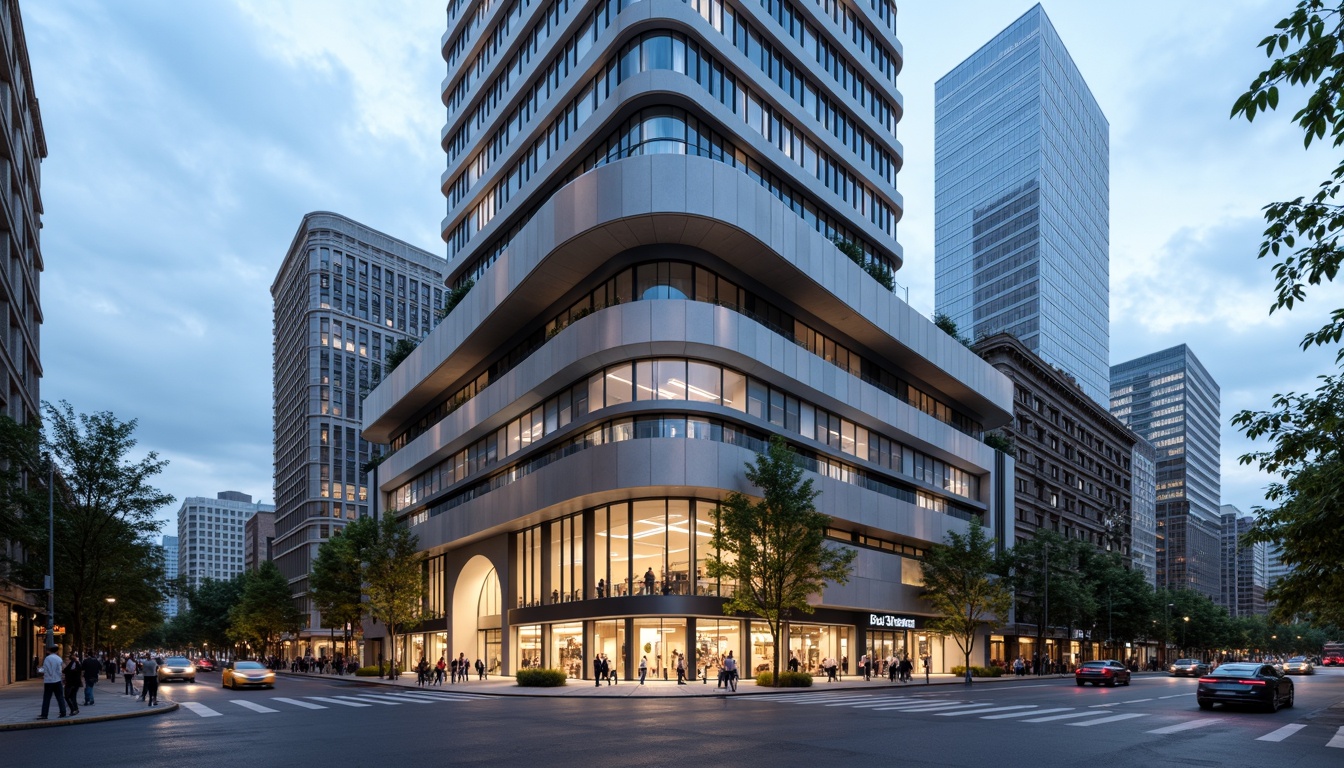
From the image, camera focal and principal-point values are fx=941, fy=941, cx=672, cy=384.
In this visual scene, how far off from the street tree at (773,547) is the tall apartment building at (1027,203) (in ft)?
343

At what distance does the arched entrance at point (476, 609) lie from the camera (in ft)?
197

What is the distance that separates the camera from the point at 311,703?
105 ft

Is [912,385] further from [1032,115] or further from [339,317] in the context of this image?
[1032,115]

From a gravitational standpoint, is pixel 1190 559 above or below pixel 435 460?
below

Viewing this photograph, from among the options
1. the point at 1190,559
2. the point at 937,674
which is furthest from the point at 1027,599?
the point at 1190,559

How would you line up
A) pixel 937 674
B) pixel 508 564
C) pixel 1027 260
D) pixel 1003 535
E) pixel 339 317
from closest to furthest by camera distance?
1. pixel 508 564
2. pixel 937 674
3. pixel 1003 535
4. pixel 339 317
5. pixel 1027 260

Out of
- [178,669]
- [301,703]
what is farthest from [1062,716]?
[178,669]

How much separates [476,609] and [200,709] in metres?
34.7

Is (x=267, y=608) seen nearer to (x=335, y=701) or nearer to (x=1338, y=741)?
(x=335, y=701)

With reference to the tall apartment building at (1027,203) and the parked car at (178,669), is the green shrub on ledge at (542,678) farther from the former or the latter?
the tall apartment building at (1027,203)

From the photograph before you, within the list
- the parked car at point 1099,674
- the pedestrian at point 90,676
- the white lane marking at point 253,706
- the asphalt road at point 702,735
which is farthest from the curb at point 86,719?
the parked car at point 1099,674

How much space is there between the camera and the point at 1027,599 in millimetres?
83250

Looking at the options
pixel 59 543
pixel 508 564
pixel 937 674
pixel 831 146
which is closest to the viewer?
pixel 59 543

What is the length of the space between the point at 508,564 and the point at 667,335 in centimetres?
2063
